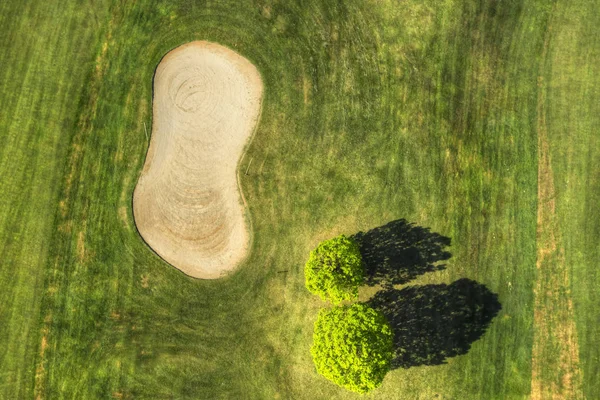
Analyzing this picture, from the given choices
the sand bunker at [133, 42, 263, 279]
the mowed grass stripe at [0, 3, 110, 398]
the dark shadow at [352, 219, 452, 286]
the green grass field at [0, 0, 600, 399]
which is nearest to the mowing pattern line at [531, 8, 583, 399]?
the green grass field at [0, 0, 600, 399]

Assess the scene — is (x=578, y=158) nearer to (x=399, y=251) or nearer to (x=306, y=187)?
(x=399, y=251)

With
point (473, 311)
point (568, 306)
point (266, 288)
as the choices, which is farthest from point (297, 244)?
point (568, 306)

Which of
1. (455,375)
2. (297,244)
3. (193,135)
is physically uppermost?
(193,135)

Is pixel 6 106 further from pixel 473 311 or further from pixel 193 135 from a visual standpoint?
pixel 473 311

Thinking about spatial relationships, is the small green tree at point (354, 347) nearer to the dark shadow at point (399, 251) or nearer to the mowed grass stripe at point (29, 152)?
the dark shadow at point (399, 251)

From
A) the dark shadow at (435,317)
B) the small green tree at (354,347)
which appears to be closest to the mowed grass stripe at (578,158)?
the dark shadow at (435,317)

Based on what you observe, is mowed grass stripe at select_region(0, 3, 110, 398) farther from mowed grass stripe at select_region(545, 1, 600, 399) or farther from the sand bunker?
mowed grass stripe at select_region(545, 1, 600, 399)
